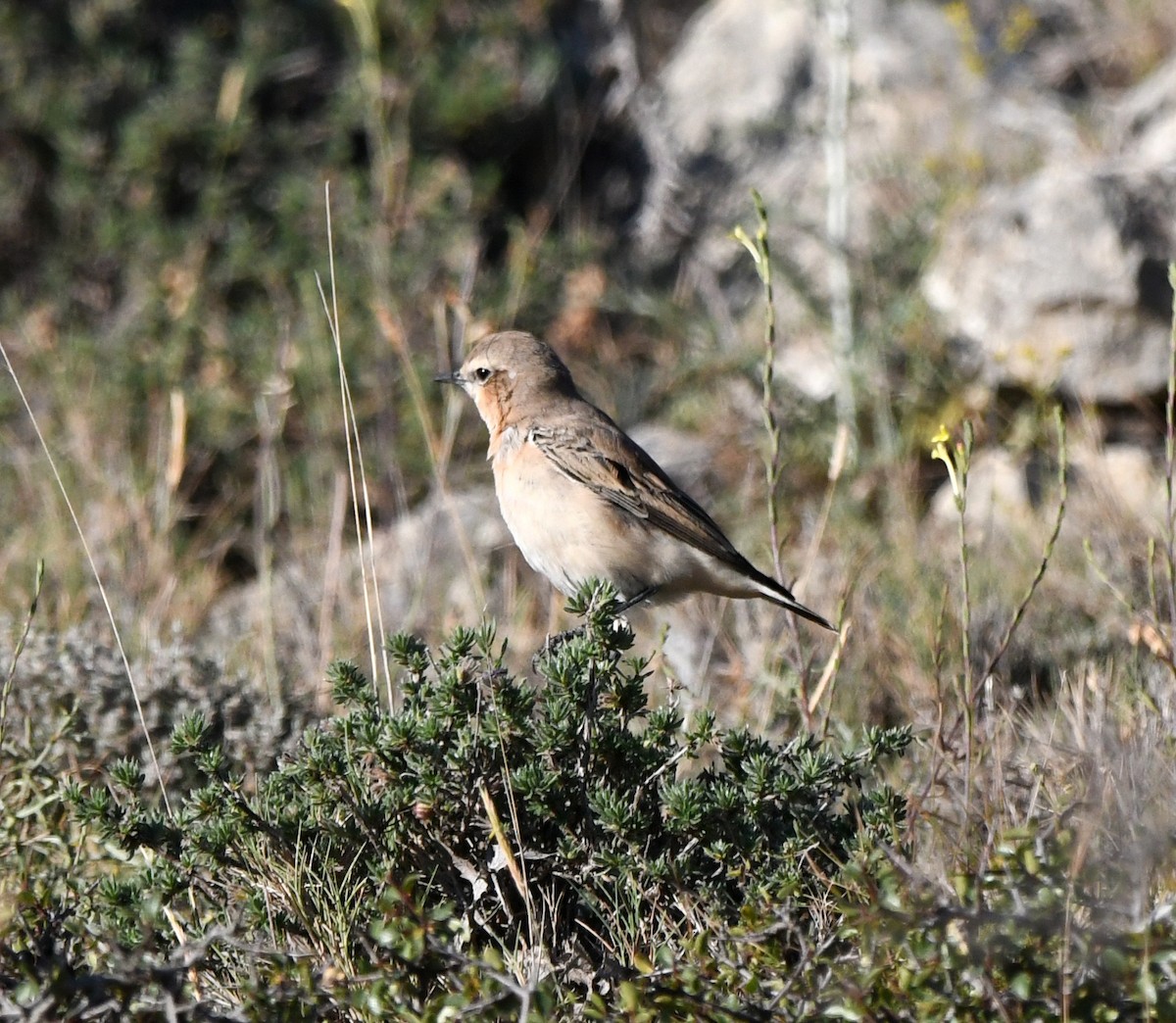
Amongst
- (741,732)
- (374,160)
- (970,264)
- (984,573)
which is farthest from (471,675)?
(374,160)

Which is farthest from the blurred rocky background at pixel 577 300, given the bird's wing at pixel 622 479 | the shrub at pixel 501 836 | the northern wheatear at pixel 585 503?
the shrub at pixel 501 836

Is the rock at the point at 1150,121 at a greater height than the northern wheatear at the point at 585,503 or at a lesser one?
greater

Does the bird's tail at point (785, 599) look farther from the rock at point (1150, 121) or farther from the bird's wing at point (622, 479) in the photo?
the rock at point (1150, 121)

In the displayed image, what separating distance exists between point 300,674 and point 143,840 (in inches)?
79.5

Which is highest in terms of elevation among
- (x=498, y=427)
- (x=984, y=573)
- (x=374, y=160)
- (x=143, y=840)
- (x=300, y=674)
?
(x=374, y=160)

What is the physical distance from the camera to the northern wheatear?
5.25 meters

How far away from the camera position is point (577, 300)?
899 centimetres

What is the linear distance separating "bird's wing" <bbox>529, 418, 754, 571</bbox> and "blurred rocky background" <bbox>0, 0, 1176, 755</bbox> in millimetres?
511

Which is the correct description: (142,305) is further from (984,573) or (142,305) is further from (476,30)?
(984,573)

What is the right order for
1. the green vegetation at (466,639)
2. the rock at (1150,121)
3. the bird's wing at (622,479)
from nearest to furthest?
the green vegetation at (466,639) < the bird's wing at (622,479) < the rock at (1150,121)

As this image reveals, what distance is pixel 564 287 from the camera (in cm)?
921

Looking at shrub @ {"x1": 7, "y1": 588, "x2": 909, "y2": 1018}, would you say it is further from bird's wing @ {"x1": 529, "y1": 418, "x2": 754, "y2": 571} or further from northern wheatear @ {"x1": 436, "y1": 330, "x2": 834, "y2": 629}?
bird's wing @ {"x1": 529, "y1": 418, "x2": 754, "y2": 571}

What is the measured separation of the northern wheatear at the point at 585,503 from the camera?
5246 mm

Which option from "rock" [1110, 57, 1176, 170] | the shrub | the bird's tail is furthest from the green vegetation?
"rock" [1110, 57, 1176, 170]
